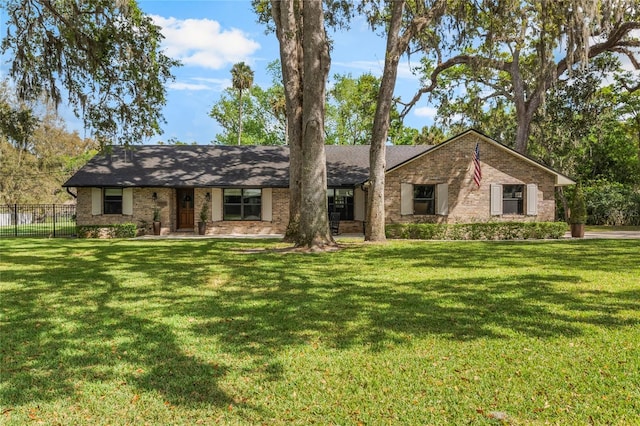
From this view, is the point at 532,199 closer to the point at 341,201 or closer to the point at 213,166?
the point at 341,201

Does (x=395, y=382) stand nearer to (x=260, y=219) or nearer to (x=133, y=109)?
(x=133, y=109)

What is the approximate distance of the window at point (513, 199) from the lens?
763 inches

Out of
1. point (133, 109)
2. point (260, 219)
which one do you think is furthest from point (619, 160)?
point (133, 109)

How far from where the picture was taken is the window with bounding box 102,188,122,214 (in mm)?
20391

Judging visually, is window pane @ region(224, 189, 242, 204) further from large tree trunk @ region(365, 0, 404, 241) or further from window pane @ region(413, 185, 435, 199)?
window pane @ region(413, 185, 435, 199)

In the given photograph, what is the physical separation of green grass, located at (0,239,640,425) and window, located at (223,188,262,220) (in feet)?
39.6

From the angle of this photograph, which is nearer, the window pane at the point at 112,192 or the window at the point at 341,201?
the window pane at the point at 112,192

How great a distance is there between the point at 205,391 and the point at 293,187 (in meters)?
11.2

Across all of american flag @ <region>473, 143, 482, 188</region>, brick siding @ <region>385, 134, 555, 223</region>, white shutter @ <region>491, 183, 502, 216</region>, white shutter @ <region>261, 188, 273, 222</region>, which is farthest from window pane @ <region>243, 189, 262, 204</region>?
white shutter @ <region>491, 183, 502, 216</region>

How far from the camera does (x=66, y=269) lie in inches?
373

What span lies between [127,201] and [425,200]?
13.5 metres

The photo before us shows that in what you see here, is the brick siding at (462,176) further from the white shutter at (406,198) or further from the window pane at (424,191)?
the window pane at (424,191)

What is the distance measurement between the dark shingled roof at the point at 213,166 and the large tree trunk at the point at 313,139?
7770 mm

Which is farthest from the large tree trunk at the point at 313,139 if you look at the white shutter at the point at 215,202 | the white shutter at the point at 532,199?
the white shutter at the point at 532,199
